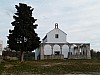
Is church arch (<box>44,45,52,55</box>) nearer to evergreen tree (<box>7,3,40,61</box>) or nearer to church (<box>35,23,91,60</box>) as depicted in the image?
church (<box>35,23,91,60</box>)

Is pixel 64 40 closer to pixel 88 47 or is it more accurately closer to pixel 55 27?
pixel 55 27

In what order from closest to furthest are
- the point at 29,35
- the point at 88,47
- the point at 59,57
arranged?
1. the point at 29,35
2. the point at 59,57
3. the point at 88,47

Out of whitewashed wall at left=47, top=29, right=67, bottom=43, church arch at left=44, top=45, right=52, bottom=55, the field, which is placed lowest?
the field

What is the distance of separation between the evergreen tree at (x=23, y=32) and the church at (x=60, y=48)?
15788 millimetres

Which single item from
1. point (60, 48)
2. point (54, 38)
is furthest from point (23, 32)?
point (54, 38)

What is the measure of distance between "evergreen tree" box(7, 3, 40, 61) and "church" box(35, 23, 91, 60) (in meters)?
15.8

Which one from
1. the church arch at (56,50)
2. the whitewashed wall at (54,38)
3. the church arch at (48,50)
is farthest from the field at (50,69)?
the whitewashed wall at (54,38)

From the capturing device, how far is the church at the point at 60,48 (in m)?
75.8

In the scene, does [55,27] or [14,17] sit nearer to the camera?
[14,17]

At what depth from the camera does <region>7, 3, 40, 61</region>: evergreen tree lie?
57.2 m

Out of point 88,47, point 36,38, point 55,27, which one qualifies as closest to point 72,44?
point 88,47

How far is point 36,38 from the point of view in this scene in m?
59.1

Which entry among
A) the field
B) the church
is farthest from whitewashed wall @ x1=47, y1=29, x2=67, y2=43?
the field

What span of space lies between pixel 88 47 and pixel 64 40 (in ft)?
34.7
